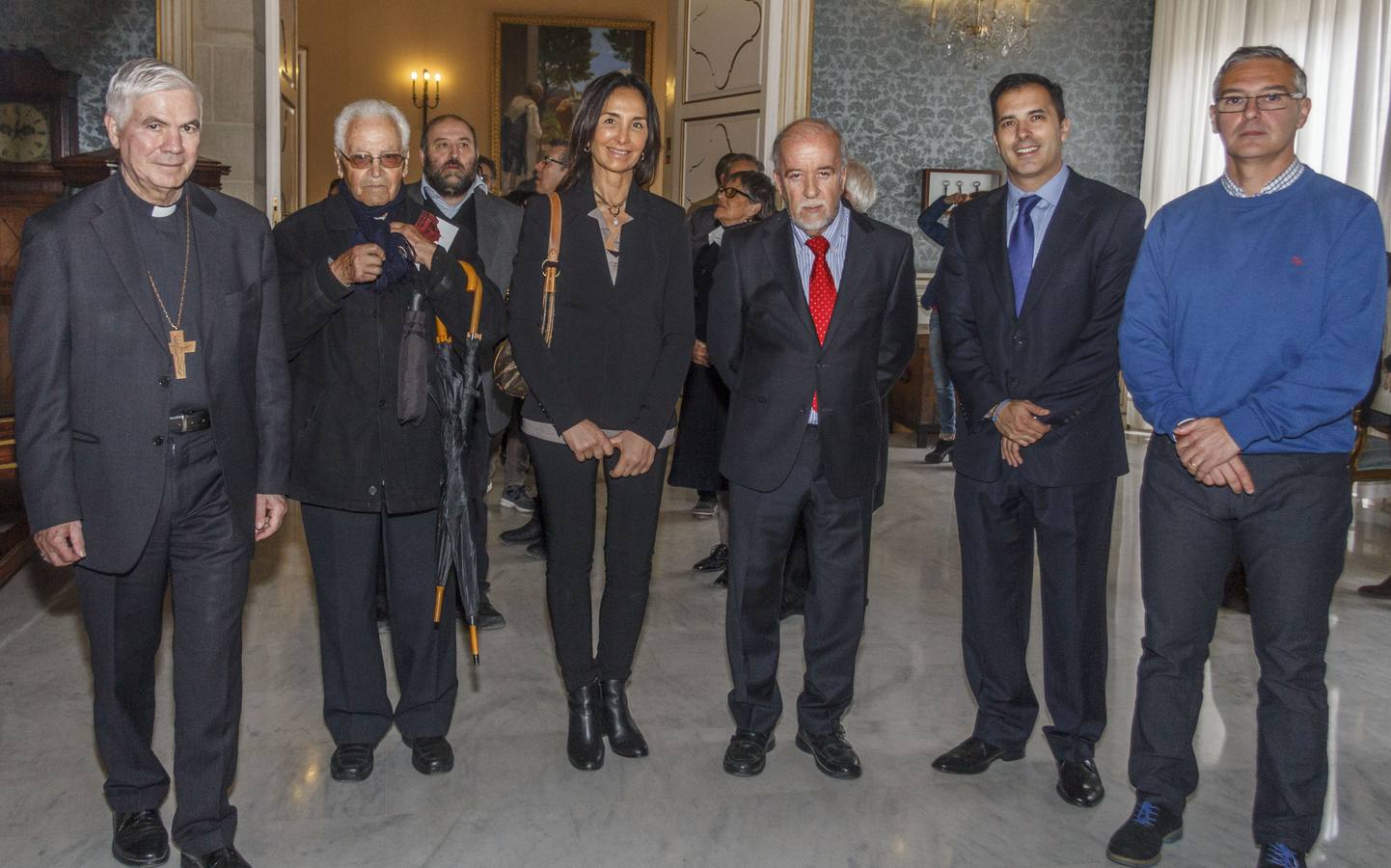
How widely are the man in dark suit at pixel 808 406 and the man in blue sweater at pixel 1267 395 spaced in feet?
2.12

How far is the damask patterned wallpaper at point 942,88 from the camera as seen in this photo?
902cm

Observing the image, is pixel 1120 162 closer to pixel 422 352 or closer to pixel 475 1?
pixel 475 1

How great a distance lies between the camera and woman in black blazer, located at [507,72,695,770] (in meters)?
2.94

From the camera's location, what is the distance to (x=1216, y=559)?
8.59ft

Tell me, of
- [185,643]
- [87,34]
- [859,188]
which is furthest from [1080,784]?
[87,34]

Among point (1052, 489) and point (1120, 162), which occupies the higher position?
point (1120, 162)

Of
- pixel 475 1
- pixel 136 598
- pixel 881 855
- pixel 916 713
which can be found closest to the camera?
pixel 136 598

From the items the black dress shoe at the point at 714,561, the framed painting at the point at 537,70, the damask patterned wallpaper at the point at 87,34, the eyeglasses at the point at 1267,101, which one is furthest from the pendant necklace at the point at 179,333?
the framed painting at the point at 537,70

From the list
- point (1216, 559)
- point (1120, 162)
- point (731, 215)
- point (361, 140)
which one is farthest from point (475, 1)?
point (1216, 559)

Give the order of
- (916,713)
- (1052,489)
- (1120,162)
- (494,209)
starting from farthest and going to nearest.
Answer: (1120,162) → (494,209) → (916,713) → (1052,489)

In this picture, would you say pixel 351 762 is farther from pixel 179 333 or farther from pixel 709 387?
pixel 709 387

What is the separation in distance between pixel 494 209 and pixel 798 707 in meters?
1.91

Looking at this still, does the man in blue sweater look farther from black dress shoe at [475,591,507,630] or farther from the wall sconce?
the wall sconce

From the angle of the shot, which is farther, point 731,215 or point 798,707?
point 731,215
